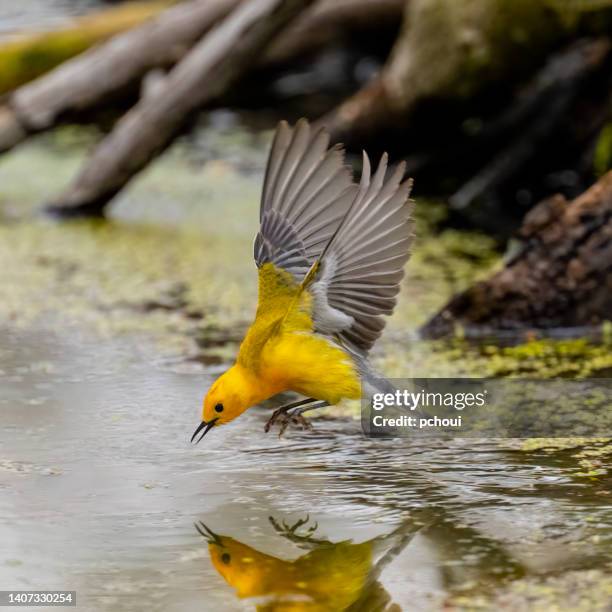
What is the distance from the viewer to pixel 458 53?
8695 millimetres

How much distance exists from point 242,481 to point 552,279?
7.70 feet

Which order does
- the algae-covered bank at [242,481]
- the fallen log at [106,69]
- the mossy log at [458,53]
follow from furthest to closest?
the fallen log at [106,69]
the mossy log at [458,53]
the algae-covered bank at [242,481]

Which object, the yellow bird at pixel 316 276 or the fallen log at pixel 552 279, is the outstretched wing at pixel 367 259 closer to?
the yellow bird at pixel 316 276

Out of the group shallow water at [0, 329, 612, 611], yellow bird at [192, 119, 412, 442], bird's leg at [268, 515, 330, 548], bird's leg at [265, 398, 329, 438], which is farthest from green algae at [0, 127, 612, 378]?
bird's leg at [268, 515, 330, 548]

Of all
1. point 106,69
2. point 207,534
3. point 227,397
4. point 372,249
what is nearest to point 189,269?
point 106,69

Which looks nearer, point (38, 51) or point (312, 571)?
point (312, 571)

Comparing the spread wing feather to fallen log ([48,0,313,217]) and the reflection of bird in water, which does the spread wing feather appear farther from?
fallen log ([48,0,313,217])

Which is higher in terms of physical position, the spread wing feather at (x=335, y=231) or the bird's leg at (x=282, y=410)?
the spread wing feather at (x=335, y=231)

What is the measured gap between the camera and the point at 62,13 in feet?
42.7

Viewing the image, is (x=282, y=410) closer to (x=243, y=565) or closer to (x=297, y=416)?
(x=297, y=416)

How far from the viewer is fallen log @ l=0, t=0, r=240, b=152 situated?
30.4ft

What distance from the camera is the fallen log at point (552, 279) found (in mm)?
6207

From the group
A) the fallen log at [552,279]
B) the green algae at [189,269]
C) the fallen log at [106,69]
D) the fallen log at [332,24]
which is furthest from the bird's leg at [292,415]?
the fallen log at [332,24]

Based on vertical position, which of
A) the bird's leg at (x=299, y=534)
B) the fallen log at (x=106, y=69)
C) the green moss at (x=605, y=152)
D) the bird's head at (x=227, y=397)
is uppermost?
the fallen log at (x=106, y=69)
